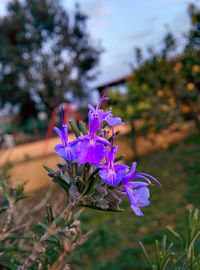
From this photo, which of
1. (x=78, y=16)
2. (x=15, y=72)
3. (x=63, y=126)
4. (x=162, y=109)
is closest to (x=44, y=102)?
(x=15, y=72)

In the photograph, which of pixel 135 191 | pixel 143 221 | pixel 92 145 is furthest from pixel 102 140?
pixel 143 221

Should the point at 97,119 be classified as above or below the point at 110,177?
above

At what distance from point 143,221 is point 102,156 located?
433 cm

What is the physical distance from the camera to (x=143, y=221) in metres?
4.96

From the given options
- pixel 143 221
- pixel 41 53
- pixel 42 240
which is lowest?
pixel 143 221

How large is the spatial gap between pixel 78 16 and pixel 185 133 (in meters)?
17.8

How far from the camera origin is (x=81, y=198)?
822 mm

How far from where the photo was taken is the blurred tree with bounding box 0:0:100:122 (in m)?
24.7

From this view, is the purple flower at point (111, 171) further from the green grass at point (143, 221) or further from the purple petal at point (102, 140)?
the green grass at point (143, 221)

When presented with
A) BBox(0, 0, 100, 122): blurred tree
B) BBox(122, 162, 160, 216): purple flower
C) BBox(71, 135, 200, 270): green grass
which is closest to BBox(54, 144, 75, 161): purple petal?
BBox(122, 162, 160, 216): purple flower

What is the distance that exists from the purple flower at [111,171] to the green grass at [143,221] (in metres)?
1.77

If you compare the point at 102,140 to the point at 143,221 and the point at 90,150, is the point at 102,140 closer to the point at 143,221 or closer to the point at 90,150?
the point at 90,150

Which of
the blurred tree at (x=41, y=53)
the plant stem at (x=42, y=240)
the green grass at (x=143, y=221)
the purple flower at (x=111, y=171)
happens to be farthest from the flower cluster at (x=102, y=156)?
the blurred tree at (x=41, y=53)

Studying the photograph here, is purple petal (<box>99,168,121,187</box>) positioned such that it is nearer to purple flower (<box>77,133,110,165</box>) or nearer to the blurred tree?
purple flower (<box>77,133,110,165</box>)
